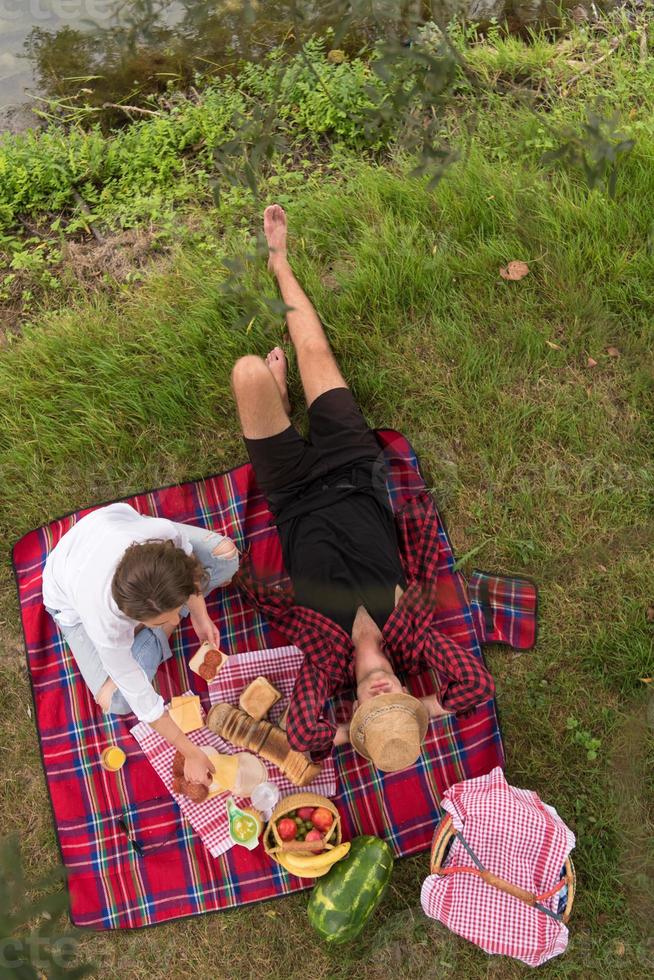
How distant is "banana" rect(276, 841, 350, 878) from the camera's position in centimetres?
392

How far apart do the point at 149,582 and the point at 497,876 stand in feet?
8.09

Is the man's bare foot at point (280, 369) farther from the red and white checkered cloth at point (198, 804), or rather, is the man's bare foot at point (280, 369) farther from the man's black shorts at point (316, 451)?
the red and white checkered cloth at point (198, 804)

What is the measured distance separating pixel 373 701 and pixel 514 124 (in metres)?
4.11

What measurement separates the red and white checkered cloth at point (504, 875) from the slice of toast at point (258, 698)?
1175 mm

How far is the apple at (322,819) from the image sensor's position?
411 centimetres

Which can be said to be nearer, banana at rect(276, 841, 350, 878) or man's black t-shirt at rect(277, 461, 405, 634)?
banana at rect(276, 841, 350, 878)

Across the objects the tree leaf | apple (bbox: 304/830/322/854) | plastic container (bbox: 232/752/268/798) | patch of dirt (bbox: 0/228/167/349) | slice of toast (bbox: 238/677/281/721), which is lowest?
apple (bbox: 304/830/322/854)

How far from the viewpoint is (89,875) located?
14.0 ft

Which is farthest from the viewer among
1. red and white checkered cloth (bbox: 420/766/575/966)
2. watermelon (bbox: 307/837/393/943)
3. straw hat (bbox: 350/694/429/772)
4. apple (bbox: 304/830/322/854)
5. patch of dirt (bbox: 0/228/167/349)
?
patch of dirt (bbox: 0/228/167/349)

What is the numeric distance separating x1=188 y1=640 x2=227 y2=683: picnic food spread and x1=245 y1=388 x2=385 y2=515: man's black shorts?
0.98 m

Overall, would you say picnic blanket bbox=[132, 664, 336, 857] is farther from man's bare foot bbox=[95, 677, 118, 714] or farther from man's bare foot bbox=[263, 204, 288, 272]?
man's bare foot bbox=[263, 204, 288, 272]

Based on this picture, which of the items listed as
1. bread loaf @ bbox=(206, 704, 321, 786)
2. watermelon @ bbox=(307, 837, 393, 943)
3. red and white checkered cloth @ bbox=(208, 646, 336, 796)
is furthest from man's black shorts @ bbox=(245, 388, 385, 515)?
watermelon @ bbox=(307, 837, 393, 943)

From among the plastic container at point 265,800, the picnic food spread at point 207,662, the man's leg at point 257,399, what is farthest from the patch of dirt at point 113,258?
the plastic container at point 265,800

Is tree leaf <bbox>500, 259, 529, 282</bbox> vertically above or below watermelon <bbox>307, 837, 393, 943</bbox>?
above
